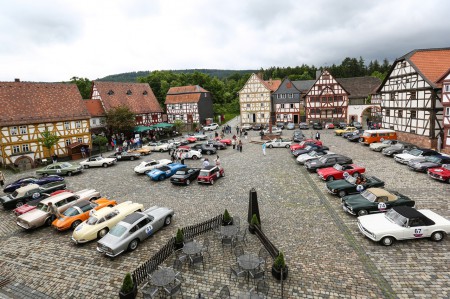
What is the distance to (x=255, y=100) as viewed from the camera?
62219mm

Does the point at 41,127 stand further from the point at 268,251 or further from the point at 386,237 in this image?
the point at 386,237

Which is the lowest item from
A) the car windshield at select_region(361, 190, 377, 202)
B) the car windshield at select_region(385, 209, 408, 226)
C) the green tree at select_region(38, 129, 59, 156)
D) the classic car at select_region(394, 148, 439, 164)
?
the car windshield at select_region(385, 209, 408, 226)

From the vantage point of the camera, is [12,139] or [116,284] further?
[12,139]

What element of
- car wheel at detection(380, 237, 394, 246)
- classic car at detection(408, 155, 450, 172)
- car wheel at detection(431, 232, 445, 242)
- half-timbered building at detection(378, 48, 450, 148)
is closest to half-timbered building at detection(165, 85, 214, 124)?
half-timbered building at detection(378, 48, 450, 148)

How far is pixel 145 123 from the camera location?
177 feet

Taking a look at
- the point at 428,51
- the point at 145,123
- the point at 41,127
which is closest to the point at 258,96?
the point at 145,123

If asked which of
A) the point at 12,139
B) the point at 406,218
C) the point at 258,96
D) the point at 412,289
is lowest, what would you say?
the point at 412,289

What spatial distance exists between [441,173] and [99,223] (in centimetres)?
2231

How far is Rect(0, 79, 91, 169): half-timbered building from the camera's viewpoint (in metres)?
33.7

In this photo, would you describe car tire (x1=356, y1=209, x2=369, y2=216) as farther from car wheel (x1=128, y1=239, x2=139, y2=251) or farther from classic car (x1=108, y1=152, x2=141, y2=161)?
classic car (x1=108, y1=152, x2=141, y2=161)

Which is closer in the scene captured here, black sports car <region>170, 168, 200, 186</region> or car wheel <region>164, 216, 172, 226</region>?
car wheel <region>164, 216, 172, 226</region>

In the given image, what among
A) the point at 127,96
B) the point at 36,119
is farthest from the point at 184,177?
the point at 127,96

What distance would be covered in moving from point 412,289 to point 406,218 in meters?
3.93

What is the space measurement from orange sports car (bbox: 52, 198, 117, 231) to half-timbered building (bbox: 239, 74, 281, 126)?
159ft
